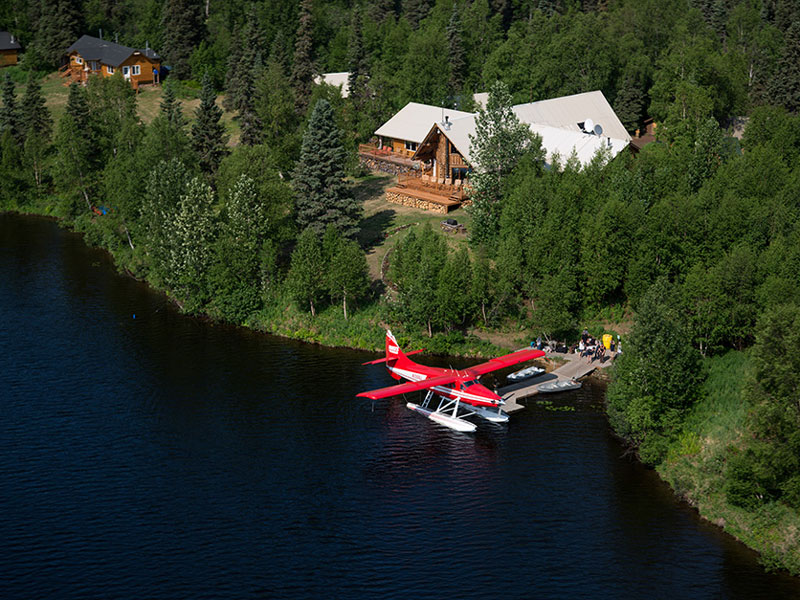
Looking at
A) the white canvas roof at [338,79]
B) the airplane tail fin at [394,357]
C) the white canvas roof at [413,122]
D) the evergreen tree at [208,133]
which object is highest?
the white canvas roof at [338,79]

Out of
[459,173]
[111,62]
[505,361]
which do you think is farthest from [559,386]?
[111,62]

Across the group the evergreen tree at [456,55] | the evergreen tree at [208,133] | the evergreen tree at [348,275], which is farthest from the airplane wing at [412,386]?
the evergreen tree at [456,55]

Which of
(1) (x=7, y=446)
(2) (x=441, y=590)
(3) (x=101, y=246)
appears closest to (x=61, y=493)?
(1) (x=7, y=446)

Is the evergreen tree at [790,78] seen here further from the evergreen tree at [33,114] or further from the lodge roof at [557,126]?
the evergreen tree at [33,114]

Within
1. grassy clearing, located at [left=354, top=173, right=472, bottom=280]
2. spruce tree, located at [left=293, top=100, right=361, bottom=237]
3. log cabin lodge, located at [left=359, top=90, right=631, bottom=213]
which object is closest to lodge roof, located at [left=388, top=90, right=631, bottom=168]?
log cabin lodge, located at [left=359, top=90, right=631, bottom=213]

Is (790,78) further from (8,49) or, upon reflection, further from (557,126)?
(8,49)

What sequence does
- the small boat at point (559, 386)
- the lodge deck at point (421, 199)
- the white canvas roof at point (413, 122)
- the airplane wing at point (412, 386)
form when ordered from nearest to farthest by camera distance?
the airplane wing at point (412, 386) < the small boat at point (559, 386) < the lodge deck at point (421, 199) < the white canvas roof at point (413, 122)
